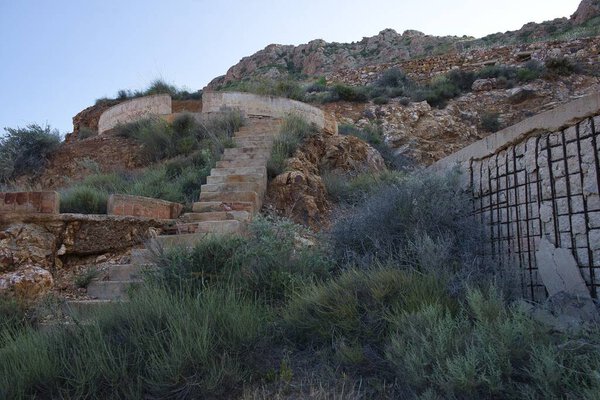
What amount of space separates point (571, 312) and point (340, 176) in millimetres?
5328

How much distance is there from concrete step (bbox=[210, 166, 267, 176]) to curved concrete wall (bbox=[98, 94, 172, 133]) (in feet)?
13.7

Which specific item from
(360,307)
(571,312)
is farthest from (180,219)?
(571,312)

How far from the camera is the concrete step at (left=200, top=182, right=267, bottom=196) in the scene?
6918 mm

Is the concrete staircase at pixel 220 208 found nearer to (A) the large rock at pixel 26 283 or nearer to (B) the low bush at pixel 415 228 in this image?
(A) the large rock at pixel 26 283

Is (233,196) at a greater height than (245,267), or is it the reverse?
(233,196)

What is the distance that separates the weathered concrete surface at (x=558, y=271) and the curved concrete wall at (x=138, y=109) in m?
9.33

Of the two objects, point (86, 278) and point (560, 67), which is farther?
Result: point (560, 67)

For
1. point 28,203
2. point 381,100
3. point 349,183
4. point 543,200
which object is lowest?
point 349,183

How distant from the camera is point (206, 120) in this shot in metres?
10.4

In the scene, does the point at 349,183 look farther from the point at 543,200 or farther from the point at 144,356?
the point at 144,356

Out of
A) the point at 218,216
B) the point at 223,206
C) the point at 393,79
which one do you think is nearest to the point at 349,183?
the point at 223,206

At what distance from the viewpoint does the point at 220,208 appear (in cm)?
636

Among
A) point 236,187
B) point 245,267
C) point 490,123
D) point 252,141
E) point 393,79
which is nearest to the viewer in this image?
point 245,267

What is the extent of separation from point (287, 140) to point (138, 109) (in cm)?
493
